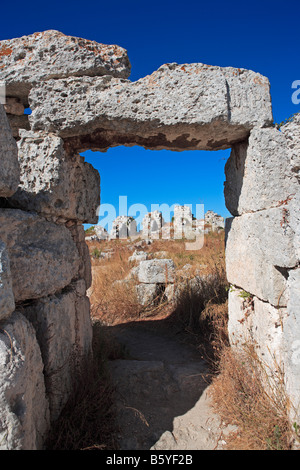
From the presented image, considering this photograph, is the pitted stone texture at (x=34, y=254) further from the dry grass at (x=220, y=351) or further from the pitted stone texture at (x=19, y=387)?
the dry grass at (x=220, y=351)

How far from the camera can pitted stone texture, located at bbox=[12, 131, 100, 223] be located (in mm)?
2705

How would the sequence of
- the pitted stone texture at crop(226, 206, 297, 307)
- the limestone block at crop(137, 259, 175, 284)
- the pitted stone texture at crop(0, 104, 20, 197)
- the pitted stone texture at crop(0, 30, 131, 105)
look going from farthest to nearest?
the limestone block at crop(137, 259, 175, 284), the pitted stone texture at crop(0, 30, 131, 105), the pitted stone texture at crop(226, 206, 297, 307), the pitted stone texture at crop(0, 104, 20, 197)

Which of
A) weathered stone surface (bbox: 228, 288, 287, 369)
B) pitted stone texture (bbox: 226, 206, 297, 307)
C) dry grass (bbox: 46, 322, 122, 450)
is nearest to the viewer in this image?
dry grass (bbox: 46, 322, 122, 450)

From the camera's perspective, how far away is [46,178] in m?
2.77

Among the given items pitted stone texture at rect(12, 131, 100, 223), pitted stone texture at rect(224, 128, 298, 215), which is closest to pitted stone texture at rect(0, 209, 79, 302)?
pitted stone texture at rect(12, 131, 100, 223)

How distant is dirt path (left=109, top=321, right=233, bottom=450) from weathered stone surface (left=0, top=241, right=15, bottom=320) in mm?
1399

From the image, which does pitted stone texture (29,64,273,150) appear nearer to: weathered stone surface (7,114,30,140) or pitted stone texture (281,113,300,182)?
pitted stone texture (281,113,300,182)

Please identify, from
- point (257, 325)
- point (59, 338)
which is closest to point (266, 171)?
point (257, 325)

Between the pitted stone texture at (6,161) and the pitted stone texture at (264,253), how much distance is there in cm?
195

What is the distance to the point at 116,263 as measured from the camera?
7.78 metres

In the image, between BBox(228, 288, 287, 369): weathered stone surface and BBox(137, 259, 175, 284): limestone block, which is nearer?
BBox(228, 288, 287, 369): weathered stone surface

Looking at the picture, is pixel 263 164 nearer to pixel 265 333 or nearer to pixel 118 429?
pixel 265 333

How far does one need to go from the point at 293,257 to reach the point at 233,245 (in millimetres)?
1049

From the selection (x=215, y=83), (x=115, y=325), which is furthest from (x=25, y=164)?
(x=115, y=325)
